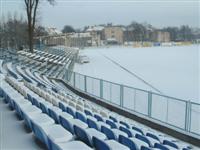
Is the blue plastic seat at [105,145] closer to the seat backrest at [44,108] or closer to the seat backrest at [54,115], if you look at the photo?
the seat backrest at [54,115]

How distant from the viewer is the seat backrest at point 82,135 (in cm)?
404

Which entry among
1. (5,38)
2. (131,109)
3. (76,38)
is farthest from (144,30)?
(131,109)

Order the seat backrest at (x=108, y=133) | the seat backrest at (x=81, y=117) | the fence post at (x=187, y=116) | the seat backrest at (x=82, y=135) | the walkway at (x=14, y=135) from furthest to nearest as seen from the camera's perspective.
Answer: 1. the fence post at (x=187, y=116)
2. the seat backrest at (x=81, y=117)
3. the seat backrest at (x=108, y=133)
4. the walkway at (x=14, y=135)
5. the seat backrest at (x=82, y=135)

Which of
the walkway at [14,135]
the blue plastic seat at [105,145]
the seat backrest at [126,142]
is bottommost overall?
the walkway at [14,135]

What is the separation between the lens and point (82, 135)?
4.14 meters

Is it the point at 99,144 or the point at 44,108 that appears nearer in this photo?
the point at 99,144

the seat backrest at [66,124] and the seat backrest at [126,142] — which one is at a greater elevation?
the seat backrest at [66,124]

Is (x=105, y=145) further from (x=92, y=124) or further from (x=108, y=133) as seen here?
(x=92, y=124)

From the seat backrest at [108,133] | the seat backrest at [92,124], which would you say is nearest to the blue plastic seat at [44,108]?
the seat backrest at [92,124]

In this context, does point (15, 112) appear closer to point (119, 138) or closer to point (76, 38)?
point (119, 138)

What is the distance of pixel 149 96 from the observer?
9.16 meters

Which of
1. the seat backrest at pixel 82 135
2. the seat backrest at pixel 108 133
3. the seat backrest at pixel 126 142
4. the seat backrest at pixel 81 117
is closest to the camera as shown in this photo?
the seat backrest at pixel 82 135

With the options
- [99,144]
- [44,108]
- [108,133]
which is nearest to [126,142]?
[108,133]

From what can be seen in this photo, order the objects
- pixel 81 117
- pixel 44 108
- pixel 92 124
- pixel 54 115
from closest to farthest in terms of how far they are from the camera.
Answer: pixel 92 124, pixel 54 115, pixel 81 117, pixel 44 108
